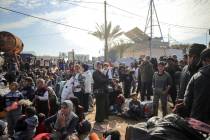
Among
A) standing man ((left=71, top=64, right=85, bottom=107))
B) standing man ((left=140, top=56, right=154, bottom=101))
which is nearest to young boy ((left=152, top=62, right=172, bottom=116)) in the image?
standing man ((left=71, top=64, right=85, bottom=107))

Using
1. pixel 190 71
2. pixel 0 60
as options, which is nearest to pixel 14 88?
pixel 190 71

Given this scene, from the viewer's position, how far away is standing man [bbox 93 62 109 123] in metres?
10.1

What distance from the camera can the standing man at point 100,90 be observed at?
1013 centimetres

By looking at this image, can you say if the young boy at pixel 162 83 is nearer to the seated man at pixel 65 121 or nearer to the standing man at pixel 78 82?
the standing man at pixel 78 82

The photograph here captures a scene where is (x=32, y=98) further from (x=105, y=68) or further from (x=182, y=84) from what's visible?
(x=182, y=84)

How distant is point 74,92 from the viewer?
1071 centimetres

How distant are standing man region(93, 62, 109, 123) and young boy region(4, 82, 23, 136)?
8.26 ft

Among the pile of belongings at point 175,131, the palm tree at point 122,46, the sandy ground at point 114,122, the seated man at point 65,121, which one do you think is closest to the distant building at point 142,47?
the palm tree at point 122,46

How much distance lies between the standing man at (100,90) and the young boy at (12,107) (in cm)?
252

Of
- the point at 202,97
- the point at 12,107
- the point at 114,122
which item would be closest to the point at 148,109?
the point at 114,122

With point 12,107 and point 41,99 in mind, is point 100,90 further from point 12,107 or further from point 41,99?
point 12,107

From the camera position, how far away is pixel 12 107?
28.3ft

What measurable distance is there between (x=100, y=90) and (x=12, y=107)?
2.96 m

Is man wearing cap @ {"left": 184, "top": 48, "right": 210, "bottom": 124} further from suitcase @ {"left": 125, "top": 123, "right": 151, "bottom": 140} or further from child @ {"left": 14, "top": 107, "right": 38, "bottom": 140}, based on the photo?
child @ {"left": 14, "top": 107, "right": 38, "bottom": 140}
